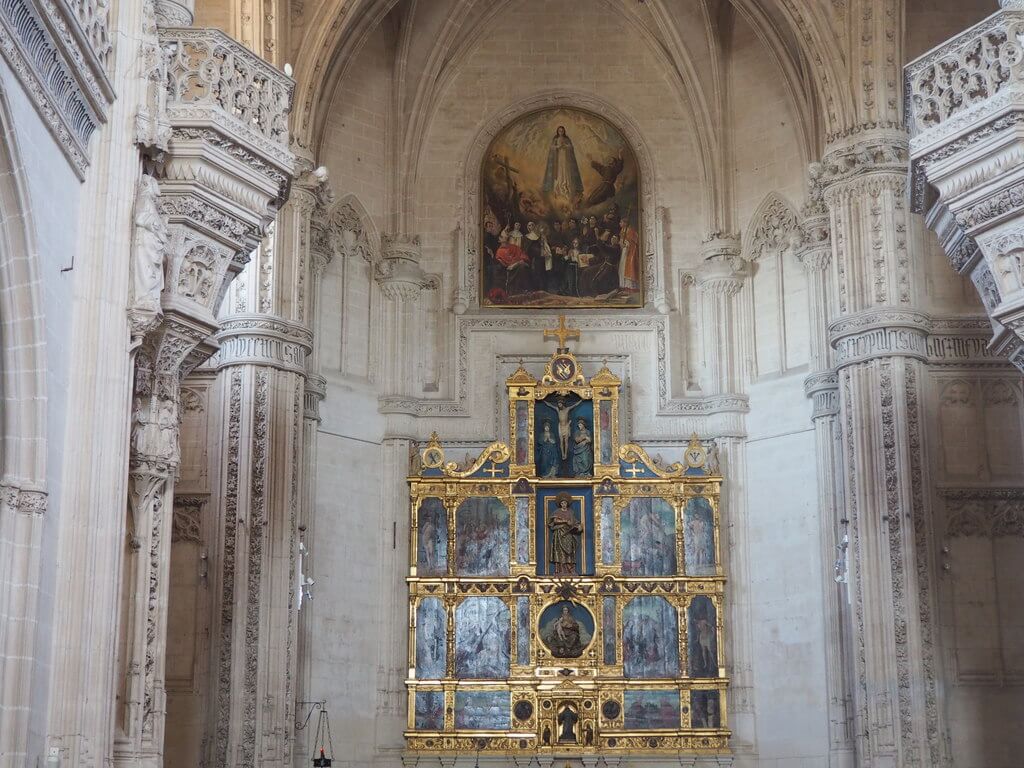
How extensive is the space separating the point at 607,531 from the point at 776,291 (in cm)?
512

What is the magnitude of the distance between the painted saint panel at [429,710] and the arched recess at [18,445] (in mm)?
15253

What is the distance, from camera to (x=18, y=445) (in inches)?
431

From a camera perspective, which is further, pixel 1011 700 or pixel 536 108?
pixel 536 108

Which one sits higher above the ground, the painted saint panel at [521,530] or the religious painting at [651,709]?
the painted saint panel at [521,530]

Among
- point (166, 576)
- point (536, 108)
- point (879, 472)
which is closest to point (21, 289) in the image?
point (166, 576)

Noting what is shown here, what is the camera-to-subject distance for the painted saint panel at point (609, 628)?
85.5ft

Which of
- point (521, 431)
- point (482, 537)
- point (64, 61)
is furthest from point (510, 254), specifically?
point (64, 61)

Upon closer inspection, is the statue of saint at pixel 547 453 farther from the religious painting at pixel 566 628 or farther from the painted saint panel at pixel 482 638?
the painted saint panel at pixel 482 638

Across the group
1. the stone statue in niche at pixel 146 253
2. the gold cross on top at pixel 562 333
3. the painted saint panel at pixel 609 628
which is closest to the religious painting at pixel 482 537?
the painted saint panel at pixel 609 628

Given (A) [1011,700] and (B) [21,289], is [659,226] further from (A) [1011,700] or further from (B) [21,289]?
(B) [21,289]

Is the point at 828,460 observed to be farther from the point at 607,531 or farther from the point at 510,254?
the point at 510,254

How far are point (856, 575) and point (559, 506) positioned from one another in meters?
6.63

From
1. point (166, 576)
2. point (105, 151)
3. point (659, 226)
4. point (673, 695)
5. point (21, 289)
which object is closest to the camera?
point (21, 289)

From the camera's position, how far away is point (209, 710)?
69.7 feet
